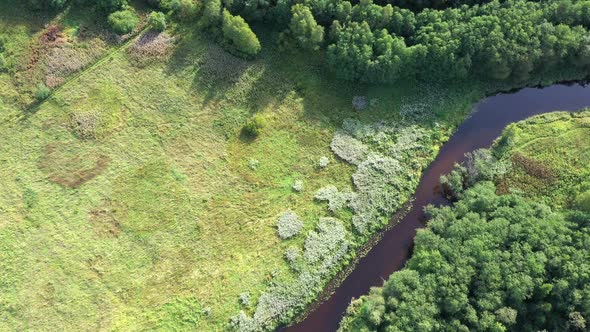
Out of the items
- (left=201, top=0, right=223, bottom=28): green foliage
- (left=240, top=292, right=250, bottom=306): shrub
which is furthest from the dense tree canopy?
(left=201, top=0, right=223, bottom=28): green foliage

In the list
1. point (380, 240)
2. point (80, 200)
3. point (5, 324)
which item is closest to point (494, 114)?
point (380, 240)

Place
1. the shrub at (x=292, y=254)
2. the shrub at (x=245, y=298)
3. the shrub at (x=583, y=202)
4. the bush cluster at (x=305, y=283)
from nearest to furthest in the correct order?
the shrub at (x=583, y=202) < the bush cluster at (x=305, y=283) < the shrub at (x=245, y=298) < the shrub at (x=292, y=254)

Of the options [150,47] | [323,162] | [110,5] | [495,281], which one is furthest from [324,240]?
[110,5]

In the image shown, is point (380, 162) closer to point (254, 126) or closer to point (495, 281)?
point (254, 126)

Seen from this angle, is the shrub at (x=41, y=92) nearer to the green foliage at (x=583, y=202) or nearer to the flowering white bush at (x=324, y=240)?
the flowering white bush at (x=324, y=240)

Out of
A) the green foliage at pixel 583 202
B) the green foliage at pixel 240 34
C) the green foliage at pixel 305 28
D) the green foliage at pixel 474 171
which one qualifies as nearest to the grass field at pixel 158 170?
the green foliage at pixel 240 34
